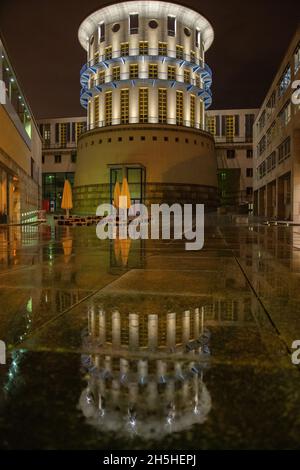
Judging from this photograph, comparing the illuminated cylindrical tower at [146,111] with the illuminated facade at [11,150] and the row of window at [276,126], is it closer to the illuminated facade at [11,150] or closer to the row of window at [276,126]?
the row of window at [276,126]

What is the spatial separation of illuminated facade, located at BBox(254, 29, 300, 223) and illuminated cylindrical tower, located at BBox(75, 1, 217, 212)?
9371 millimetres

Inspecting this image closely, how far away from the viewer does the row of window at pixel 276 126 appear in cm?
3416

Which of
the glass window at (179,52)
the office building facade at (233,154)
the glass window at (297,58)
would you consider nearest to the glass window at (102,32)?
the glass window at (179,52)

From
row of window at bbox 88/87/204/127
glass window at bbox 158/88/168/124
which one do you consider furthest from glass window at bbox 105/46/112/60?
glass window at bbox 158/88/168/124

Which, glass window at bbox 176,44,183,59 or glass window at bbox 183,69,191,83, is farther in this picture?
glass window at bbox 183,69,191,83

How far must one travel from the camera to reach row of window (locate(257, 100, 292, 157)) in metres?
34.2

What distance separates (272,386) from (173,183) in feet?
176

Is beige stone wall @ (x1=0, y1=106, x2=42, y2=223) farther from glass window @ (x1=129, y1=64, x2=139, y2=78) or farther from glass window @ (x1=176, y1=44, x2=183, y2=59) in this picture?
glass window @ (x1=176, y1=44, x2=183, y2=59)

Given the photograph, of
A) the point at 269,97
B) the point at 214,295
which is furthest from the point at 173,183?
the point at 214,295

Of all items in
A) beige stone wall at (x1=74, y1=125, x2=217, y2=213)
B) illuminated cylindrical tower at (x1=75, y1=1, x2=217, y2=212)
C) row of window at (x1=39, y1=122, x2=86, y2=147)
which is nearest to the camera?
beige stone wall at (x1=74, y1=125, x2=217, y2=213)

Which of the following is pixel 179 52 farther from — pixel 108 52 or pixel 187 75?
pixel 108 52

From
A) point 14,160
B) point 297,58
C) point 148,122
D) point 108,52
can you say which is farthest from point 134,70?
point 14,160

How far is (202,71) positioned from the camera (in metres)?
60.8

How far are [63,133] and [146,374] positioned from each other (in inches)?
3005
